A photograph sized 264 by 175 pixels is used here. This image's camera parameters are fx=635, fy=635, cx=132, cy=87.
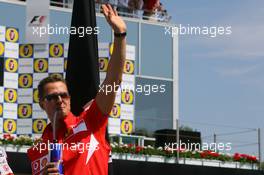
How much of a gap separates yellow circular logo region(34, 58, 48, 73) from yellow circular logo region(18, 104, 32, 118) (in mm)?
1064

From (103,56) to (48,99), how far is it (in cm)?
1445

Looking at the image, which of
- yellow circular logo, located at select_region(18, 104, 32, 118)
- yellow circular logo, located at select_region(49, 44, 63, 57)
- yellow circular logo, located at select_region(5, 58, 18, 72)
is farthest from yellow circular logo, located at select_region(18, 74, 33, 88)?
yellow circular logo, located at select_region(49, 44, 63, 57)

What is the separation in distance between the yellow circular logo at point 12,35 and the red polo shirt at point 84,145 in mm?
14261

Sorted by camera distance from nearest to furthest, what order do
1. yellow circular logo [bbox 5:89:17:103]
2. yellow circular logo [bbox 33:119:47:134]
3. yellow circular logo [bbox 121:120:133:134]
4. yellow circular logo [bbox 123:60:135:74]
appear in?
yellow circular logo [bbox 33:119:47:134], yellow circular logo [bbox 5:89:17:103], yellow circular logo [bbox 121:120:133:134], yellow circular logo [bbox 123:60:135:74]

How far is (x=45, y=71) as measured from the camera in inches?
680

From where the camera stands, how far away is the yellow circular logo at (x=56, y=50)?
1748 cm

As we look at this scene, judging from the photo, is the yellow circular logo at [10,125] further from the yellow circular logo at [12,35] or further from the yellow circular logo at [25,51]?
the yellow circular logo at [12,35]

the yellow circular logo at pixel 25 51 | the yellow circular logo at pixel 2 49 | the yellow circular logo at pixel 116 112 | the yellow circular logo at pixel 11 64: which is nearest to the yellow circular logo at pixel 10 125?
the yellow circular logo at pixel 11 64

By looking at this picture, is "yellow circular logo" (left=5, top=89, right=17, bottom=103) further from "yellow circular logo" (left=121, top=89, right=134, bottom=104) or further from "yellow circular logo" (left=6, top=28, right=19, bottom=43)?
"yellow circular logo" (left=121, top=89, right=134, bottom=104)

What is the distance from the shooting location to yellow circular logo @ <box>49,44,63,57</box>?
57.3 ft

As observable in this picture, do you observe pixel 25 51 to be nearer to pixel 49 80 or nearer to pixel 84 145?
pixel 49 80

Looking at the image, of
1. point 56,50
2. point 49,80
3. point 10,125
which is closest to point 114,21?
point 49,80

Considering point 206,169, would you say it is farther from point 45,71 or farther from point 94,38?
point 94,38

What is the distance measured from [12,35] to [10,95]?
→ 5.49ft
